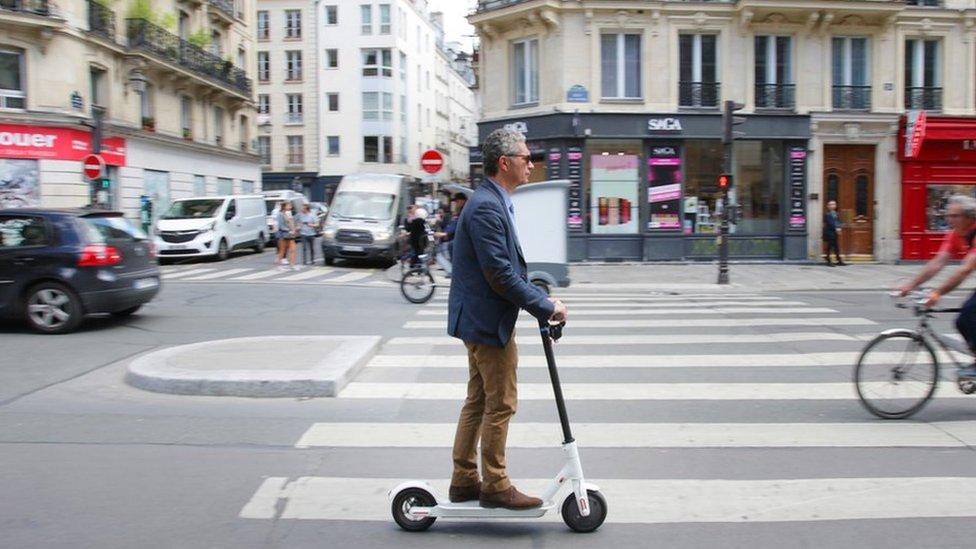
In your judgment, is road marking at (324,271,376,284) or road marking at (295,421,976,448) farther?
road marking at (324,271,376,284)

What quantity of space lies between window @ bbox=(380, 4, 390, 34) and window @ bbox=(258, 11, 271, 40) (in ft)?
26.4

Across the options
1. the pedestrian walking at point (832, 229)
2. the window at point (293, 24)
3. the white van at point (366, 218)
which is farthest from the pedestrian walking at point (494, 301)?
the window at point (293, 24)

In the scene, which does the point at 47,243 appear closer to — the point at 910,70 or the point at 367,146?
the point at 910,70

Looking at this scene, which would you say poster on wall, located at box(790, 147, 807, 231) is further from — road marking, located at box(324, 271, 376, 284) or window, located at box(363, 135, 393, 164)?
window, located at box(363, 135, 393, 164)

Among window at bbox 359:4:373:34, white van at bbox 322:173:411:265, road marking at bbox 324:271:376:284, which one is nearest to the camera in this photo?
road marking at bbox 324:271:376:284

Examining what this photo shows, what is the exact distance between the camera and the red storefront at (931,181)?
78.1 ft

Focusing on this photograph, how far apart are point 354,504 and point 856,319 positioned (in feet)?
30.8

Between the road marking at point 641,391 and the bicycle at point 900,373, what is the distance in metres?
0.62

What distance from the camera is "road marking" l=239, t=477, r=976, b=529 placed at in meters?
4.25

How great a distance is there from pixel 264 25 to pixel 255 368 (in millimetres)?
56587

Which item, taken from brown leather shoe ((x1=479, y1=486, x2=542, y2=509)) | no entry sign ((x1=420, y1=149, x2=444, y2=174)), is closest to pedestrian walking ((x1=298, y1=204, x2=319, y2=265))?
no entry sign ((x1=420, y1=149, x2=444, y2=174))

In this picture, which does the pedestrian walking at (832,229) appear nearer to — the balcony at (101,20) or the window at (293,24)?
the balcony at (101,20)

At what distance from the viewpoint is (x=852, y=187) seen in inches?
961

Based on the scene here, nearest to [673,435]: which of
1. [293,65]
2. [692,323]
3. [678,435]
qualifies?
[678,435]
